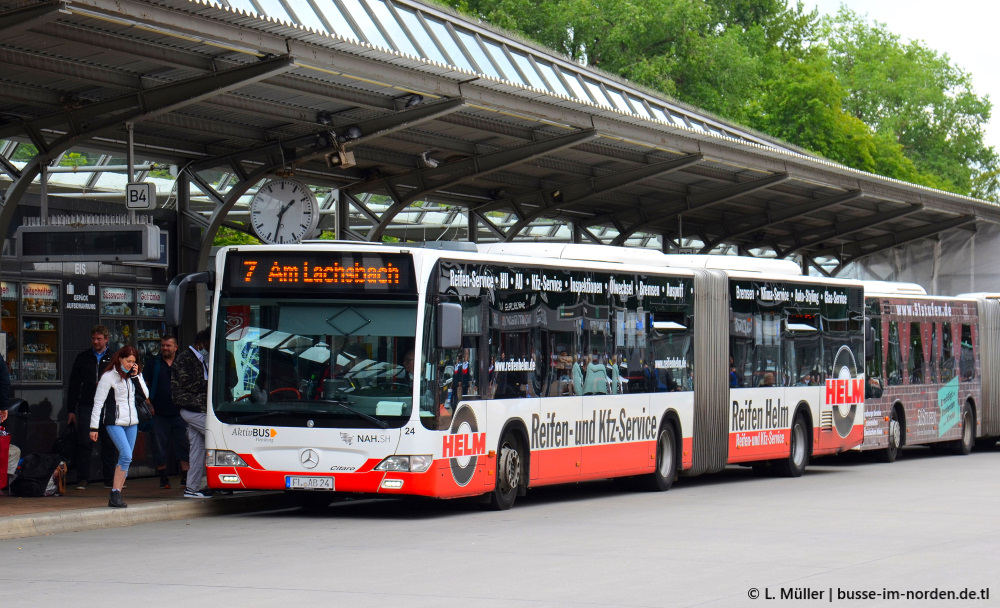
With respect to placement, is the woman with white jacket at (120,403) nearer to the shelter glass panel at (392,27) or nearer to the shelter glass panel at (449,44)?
the shelter glass panel at (392,27)

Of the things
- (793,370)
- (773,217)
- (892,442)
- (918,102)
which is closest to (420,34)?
(773,217)

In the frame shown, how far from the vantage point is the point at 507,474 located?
52.2 feet

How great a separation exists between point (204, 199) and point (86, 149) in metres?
3.79

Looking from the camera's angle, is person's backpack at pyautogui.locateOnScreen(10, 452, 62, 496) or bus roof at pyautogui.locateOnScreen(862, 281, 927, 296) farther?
bus roof at pyautogui.locateOnScreen(862, 281, 927, 296)

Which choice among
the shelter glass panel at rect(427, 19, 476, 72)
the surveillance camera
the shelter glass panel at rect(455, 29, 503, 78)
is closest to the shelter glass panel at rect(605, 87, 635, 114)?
the shelter glass panel at rect(455, 29, 503, 78)

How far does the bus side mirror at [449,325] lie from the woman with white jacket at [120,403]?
3033mm

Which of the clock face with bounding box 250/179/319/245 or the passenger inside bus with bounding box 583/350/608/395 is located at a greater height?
the clock face with bounding box 250/179/319/245

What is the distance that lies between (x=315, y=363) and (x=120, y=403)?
1933mm

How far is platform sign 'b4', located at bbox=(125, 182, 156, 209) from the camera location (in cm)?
1634

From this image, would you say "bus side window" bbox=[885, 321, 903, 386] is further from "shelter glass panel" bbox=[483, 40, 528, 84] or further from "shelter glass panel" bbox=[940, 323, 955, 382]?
"shelter glass panel" bbox=[483, 40, 528, 84]

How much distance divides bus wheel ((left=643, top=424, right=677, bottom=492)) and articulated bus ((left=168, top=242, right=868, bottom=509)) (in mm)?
39

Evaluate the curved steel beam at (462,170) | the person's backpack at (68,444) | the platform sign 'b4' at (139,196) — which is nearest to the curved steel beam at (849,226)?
the curved steel beam at (462,170)

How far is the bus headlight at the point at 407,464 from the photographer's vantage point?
14.4 metres

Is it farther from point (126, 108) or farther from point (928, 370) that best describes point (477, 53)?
point (126, 108)
